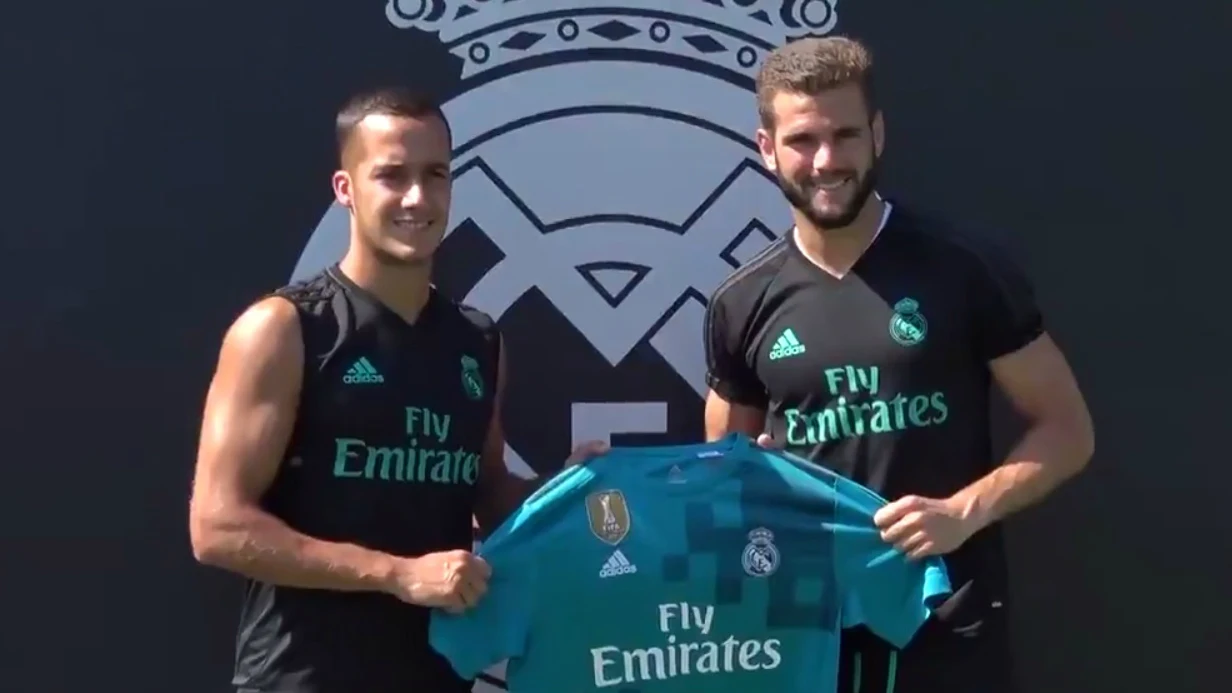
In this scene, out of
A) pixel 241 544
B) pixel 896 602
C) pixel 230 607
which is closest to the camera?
pixel 241 544

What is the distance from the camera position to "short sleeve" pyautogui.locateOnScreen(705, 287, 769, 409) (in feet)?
6.99

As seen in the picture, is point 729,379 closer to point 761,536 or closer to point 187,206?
point 761,536

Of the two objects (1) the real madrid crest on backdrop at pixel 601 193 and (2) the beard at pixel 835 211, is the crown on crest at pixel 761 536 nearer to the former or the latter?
(2) the beard at pixel 835 211

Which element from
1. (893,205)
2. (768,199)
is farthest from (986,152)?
(893,205)

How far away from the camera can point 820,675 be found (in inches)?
79.4

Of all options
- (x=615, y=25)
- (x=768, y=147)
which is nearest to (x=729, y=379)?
(x=768, y=147)

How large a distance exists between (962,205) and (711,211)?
51 cm

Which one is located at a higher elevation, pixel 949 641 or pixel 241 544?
pixel 241 544

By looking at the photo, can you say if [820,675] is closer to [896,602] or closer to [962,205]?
[896,602]

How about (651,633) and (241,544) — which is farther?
(651,633)

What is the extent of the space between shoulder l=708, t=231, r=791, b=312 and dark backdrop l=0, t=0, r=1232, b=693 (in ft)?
2.13

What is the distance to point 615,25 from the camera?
8.51 ft

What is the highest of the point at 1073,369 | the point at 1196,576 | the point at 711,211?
the point at 711,211

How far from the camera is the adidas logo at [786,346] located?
2023 millimetres
